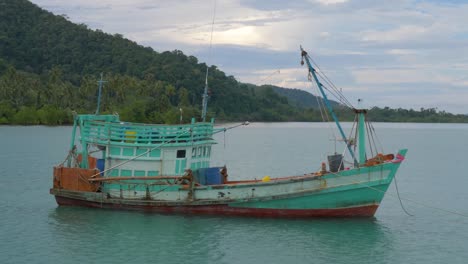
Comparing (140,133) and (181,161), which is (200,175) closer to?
(181,161)

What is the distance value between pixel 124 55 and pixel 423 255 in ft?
427

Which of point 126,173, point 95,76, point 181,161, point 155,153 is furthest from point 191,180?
point 95,76

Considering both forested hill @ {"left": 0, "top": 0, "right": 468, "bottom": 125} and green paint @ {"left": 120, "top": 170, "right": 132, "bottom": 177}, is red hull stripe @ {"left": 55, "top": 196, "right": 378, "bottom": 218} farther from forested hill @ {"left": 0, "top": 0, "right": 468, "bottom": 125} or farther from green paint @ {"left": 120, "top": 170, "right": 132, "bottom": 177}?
forested hill @ {"left": 0, "top": 0, "right": 468, "bottom": 125}

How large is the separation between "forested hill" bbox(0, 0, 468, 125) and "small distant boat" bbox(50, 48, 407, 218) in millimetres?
69387

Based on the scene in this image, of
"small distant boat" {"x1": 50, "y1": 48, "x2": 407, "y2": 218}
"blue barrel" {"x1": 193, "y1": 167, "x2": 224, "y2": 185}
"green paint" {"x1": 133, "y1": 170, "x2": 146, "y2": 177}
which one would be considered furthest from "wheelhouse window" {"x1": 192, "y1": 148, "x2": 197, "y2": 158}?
"green paint" {"x1": 133, "y1": 170, "x2": 146, "y2": 177}

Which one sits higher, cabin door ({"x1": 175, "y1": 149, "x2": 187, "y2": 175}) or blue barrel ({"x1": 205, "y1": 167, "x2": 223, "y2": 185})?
cabin door ({"x1": 175, "y1": 149, "x2": 187, "y2": 175})

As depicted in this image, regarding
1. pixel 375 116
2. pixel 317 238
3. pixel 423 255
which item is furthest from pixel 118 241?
pixel 375 116

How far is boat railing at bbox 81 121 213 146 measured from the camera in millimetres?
23250

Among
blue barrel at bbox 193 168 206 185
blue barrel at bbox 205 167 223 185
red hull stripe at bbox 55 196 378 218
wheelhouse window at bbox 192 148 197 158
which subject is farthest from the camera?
wheelhouse window at bbox 192 148 197 158

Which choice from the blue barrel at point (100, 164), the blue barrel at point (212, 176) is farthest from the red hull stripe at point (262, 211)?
the blue barrel at point (100, 164)

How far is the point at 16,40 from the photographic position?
146000mm

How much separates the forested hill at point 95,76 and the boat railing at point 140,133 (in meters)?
69.1

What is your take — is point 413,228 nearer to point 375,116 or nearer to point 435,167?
point 435,167

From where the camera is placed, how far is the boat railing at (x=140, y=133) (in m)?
23.2
